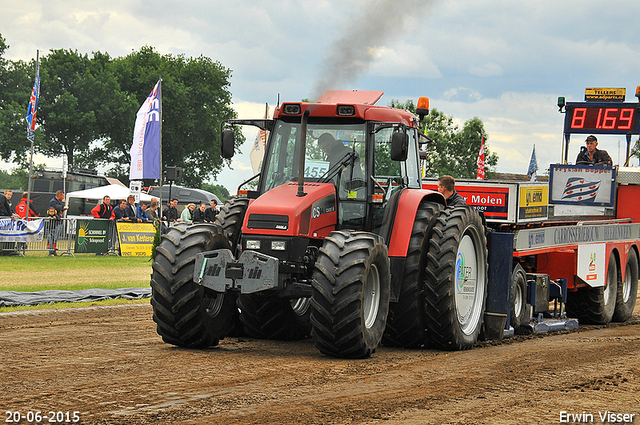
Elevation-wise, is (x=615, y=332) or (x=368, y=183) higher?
(x=368, y=183)

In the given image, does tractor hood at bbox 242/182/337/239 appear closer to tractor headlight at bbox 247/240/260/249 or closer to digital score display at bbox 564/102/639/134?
tractor headlight at bbox 247/240/260/249

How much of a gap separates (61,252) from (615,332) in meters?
16.9

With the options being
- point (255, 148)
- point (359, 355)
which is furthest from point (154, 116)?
point (359, 355)

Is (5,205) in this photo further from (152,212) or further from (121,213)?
(152,212)

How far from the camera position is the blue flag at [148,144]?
2411 centimetres

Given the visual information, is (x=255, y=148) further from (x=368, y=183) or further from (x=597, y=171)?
(x=368, y=183)

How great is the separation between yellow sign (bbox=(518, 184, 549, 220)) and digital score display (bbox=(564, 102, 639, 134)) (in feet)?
7.01

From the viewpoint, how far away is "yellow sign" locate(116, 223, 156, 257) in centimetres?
2375

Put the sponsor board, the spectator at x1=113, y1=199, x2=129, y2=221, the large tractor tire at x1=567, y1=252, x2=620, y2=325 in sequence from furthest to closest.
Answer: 1. the spectator at x1=113, y1=199, x2=129, y2=221
2. the large tractor tire at x1=567, y1=252, x2=620, y2=325
3. the sponsor board

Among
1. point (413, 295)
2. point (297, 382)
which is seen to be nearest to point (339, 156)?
point (413, 295)

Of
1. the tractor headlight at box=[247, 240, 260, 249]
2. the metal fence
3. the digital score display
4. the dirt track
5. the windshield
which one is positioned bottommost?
the dirt track

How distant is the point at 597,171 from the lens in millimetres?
15031

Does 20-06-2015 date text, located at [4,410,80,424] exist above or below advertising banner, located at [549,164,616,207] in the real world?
below

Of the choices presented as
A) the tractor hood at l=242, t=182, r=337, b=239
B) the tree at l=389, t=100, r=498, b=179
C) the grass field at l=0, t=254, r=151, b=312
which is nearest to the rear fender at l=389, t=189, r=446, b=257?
the tractor hood at l=242, t=182, r=337, b=239
